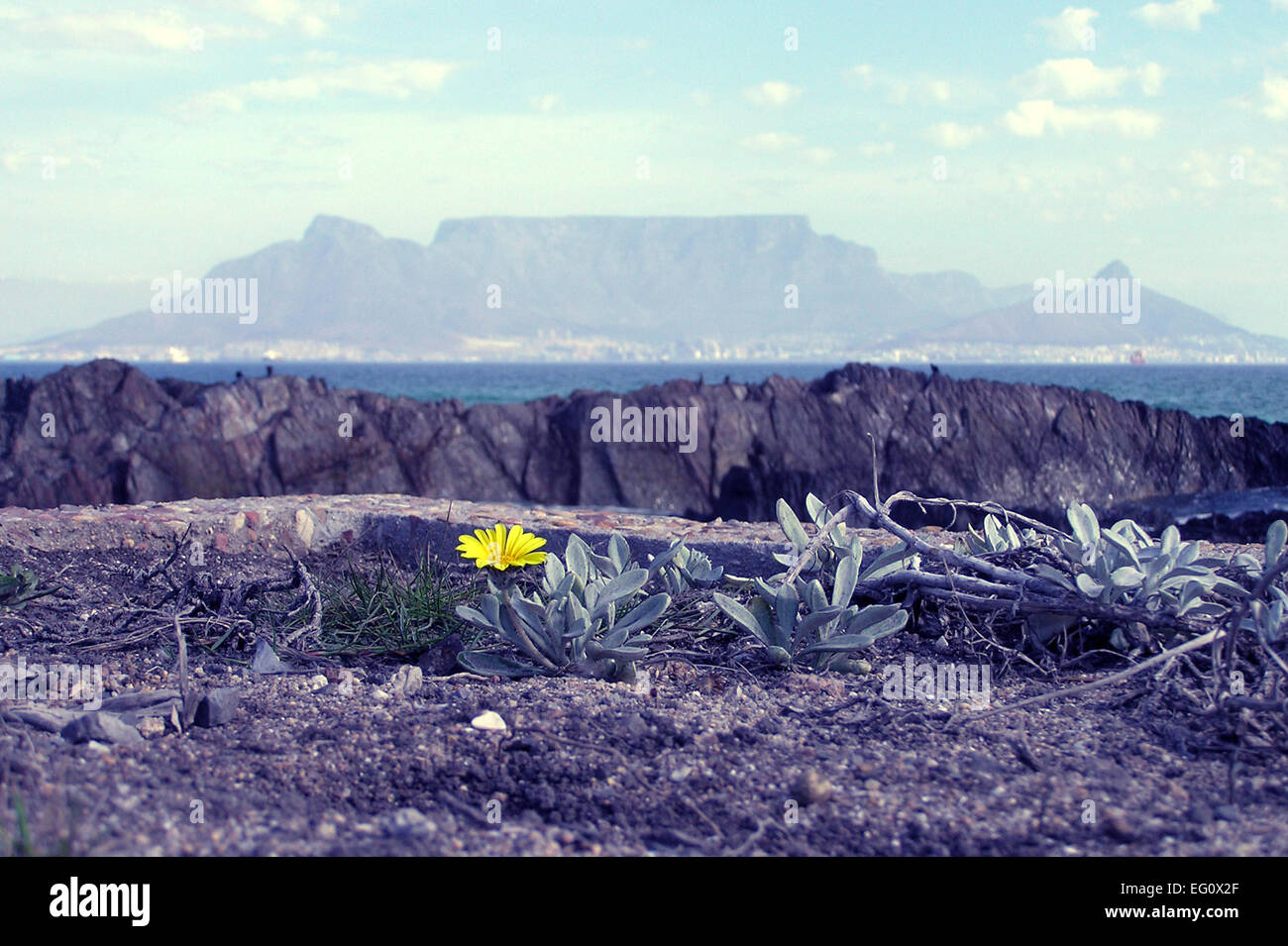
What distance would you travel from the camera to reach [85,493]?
1364 centimetres

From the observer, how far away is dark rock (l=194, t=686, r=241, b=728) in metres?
2.88

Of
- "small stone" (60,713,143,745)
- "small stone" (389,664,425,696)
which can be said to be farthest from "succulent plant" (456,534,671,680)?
"small stone" (60,713,143,745)

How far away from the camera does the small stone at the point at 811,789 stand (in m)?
2.33

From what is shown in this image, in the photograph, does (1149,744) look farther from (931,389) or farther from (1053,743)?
(931,389)

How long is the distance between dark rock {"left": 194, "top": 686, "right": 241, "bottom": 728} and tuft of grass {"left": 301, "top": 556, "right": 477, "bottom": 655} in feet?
2.83

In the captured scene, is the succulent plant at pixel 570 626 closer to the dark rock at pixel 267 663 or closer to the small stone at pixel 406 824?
the dark rock at pixel 267 663

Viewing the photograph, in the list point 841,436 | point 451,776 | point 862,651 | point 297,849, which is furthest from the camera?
point 841,436

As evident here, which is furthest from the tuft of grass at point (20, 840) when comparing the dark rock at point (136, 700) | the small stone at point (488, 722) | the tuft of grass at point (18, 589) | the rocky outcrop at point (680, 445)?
the rocky outcrop at point (680, 445)

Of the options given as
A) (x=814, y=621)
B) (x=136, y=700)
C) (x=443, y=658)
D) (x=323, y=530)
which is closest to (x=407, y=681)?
(x=443, y=658)

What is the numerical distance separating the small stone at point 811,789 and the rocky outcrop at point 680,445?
44.0 ft

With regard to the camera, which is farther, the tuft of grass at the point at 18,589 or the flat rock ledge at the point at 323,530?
the flat rock ledge at the point at 323,530

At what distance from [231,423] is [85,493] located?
612cm

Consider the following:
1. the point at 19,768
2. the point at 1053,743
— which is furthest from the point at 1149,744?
the point at 19,768

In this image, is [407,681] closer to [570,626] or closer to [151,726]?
[570,626]
